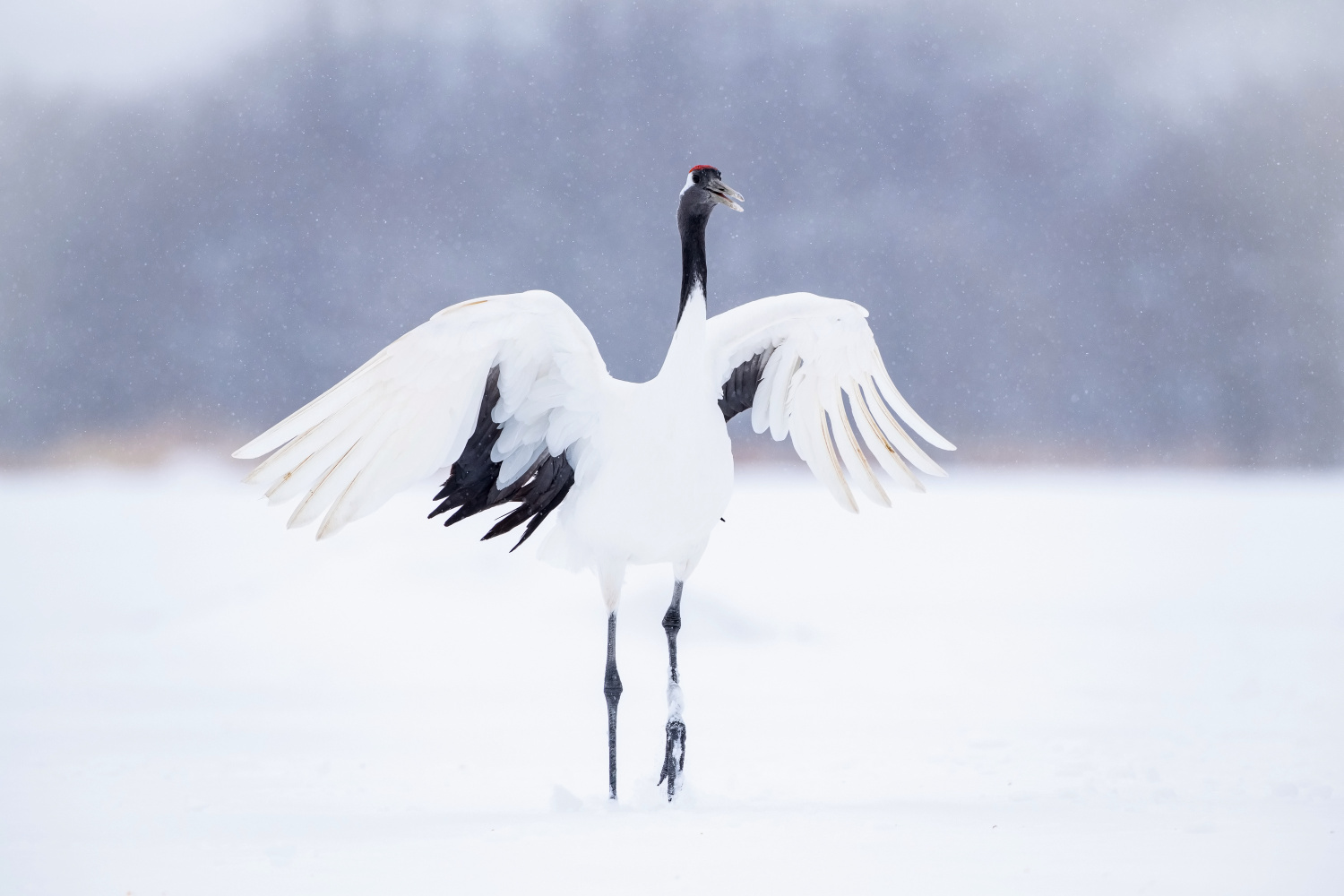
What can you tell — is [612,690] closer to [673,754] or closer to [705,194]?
[673,754]

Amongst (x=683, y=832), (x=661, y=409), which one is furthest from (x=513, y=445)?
(x=683, y=832)

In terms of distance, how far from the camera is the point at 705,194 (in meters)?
3.19

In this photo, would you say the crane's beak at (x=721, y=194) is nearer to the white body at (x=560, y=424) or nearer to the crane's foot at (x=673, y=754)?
the white body at (x=560, y=424)

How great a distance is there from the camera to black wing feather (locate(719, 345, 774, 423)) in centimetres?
361

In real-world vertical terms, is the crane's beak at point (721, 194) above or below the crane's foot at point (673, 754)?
above

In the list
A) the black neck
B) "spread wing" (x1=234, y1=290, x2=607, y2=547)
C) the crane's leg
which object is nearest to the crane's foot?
the crane's leg

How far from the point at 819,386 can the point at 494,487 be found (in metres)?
1.13

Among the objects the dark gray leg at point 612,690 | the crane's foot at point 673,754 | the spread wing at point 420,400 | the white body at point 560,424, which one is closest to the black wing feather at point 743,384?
the white body at point 560,424

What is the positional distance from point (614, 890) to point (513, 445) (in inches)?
51.7

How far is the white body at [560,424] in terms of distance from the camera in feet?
9.48

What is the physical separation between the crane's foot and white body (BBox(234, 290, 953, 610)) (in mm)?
425

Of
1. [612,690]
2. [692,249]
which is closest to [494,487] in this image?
[612,690]

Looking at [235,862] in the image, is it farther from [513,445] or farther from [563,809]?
[513,445]

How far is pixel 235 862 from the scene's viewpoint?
2.63 m
